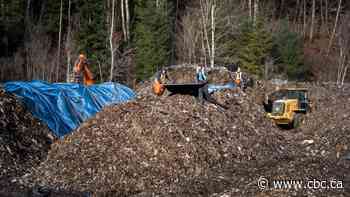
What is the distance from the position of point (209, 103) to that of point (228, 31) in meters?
19.3

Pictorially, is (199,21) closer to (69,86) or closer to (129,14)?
(129,14)

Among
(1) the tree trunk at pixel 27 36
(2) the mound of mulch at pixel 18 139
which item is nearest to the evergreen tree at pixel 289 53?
(1) the tree trunk at pixel 27 36

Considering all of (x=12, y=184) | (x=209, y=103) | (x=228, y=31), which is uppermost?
(x=228, y=31)

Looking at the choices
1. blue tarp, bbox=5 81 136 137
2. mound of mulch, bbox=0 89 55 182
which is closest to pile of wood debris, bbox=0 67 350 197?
mound of mulch, bbox=0 89 55 182

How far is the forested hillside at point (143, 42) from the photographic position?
31.1m

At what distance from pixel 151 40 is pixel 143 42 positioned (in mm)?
551

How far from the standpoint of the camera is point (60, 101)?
46.6 feet

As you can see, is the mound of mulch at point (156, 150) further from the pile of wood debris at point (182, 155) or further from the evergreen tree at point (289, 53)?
the evergreen tree at point (289, 53)

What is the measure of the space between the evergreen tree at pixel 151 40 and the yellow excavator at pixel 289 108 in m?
13.6

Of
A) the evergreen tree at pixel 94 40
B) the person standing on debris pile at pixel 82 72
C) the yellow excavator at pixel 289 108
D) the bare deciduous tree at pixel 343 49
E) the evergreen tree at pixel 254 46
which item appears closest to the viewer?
the yellow excavator at pixel 289 108

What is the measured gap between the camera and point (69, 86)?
1516cm

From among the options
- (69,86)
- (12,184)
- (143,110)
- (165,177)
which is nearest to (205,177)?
(165,177)

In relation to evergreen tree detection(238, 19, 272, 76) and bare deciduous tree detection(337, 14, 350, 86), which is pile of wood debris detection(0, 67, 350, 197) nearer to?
evergreen tree detection(238, 19, 272, 76)

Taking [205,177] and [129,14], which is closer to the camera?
[205,177]
